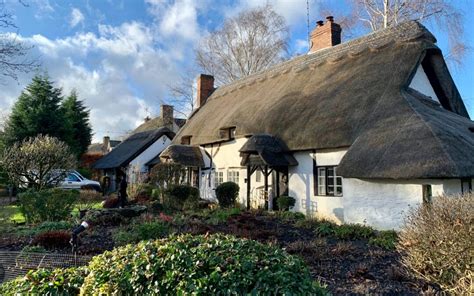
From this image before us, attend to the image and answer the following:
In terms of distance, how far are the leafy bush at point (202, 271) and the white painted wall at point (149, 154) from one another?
22207 mm

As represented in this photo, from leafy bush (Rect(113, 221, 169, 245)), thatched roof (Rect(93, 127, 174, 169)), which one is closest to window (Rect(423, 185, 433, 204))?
leafy bush (Rect(113, 221, 169, 245))

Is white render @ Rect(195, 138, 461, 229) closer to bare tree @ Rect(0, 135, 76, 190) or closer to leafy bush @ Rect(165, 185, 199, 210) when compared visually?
leafy bush @ Rect(165, 185, 199, 210)

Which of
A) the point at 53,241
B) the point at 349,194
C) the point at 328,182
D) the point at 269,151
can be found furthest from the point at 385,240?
the point at 53,241

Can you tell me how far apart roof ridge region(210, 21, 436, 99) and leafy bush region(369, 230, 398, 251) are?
8.42 meters

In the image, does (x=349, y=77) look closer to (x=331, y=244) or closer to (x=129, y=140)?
(x=331, y=244)

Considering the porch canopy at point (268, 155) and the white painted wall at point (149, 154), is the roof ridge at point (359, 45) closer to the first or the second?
the porch canopy at point (268, 155)

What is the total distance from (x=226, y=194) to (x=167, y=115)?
17528 millimetres

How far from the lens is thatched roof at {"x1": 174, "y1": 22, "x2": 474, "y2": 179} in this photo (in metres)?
9.43

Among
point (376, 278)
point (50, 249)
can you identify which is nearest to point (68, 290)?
point (50, 249)

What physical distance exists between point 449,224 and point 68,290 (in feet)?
16.1

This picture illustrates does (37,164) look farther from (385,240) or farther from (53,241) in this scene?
(385,240)

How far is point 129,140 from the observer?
100 feet

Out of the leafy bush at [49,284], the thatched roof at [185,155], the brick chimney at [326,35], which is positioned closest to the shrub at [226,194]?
the thatched roof at [185,155]

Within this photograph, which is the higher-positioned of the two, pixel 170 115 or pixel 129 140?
pixel 170 115
